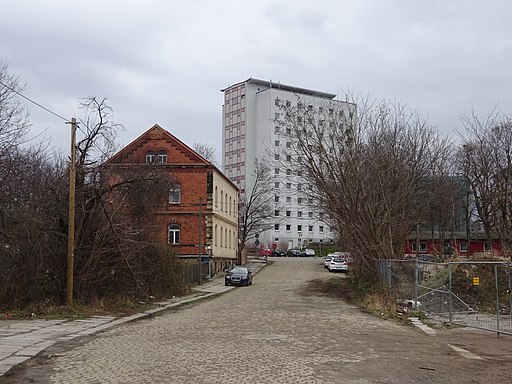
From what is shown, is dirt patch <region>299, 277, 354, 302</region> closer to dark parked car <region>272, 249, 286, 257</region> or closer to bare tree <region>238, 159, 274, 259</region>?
bare tree <region>238, 159, 274, 259</region>

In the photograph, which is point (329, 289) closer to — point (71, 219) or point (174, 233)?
point (174, 233)

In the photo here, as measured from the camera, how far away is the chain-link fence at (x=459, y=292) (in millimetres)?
19484

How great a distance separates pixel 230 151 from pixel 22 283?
92136 millimetres

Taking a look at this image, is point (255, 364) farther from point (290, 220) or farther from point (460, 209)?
point (290, 220)

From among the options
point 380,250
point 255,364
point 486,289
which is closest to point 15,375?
point 255,364

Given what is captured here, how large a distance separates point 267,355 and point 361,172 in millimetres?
20075

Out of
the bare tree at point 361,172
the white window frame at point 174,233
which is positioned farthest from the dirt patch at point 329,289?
the white window frame at point 174,233

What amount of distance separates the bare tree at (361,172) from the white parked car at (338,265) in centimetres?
2113

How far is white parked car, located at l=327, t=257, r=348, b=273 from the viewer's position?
55.2 m

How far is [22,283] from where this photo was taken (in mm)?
21891

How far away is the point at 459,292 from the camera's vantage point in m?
22.2

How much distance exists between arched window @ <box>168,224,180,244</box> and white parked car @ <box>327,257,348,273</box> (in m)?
15.2

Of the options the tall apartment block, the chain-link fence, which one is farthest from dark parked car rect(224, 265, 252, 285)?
the tall apartment block

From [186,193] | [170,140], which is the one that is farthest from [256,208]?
[170,140]
